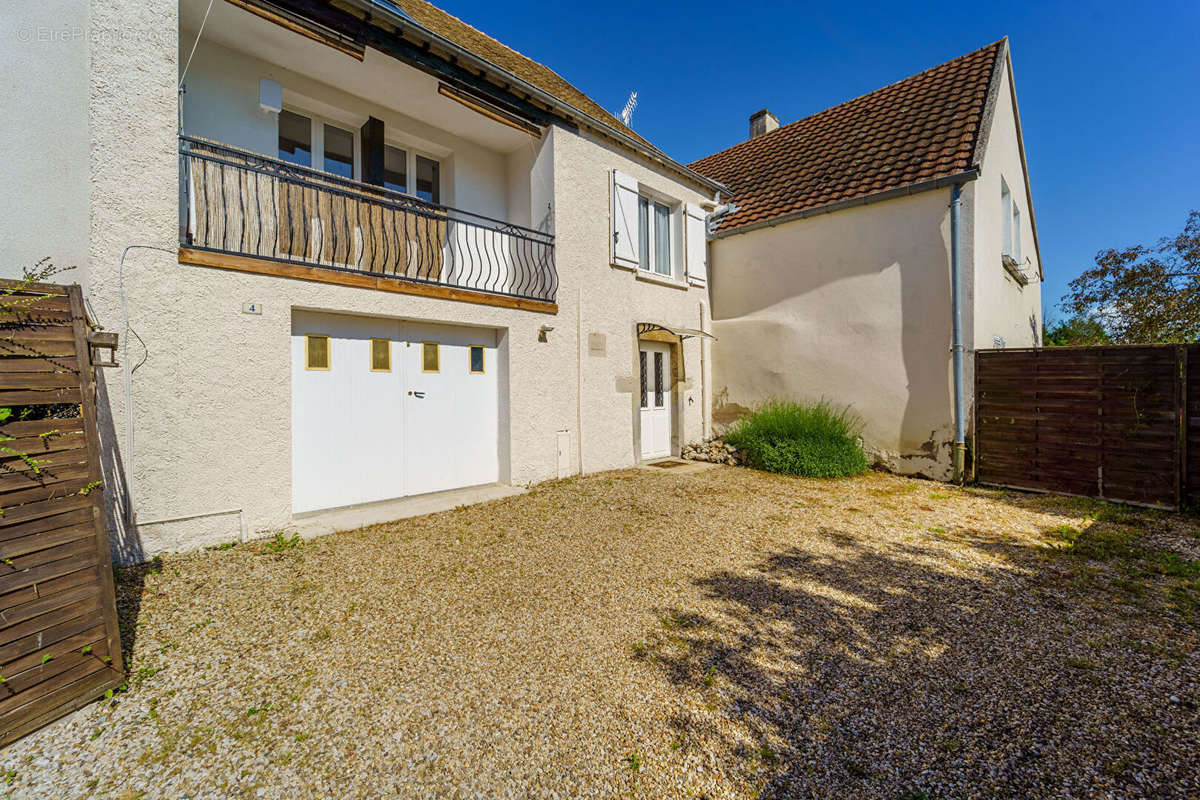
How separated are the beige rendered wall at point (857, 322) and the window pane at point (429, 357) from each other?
6000mm

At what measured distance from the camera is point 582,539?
4.91m

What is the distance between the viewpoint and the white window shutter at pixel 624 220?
8.25 meters

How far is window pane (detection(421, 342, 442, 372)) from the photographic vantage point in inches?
243

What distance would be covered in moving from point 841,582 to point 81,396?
493 centimetres

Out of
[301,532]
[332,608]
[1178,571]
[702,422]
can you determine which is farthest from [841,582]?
[702,422]

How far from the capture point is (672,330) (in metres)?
9.05

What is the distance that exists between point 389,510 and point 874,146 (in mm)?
10286

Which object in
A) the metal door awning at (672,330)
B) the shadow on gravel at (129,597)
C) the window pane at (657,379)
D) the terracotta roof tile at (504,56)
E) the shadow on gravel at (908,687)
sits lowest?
the shadow on gravel at (908,687)

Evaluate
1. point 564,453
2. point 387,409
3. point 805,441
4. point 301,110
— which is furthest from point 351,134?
point 805,441

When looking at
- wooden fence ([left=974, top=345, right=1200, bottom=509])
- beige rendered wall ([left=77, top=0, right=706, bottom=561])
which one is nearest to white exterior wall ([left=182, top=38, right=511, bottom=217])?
beige rendered wall ([left=77, top=0, right=706, bottom=561])

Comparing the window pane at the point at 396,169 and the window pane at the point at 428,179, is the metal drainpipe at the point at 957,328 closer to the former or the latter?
the window pane at the point at 428,179

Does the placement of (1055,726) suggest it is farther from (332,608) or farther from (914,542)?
(332,608)

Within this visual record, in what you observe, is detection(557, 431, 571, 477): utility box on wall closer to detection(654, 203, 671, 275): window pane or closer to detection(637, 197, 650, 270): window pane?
detection(637, 197, 650, 270): window pane

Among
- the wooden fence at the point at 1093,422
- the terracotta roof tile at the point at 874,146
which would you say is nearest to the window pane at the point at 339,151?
the terracotta roof tile at the point at 874,146
